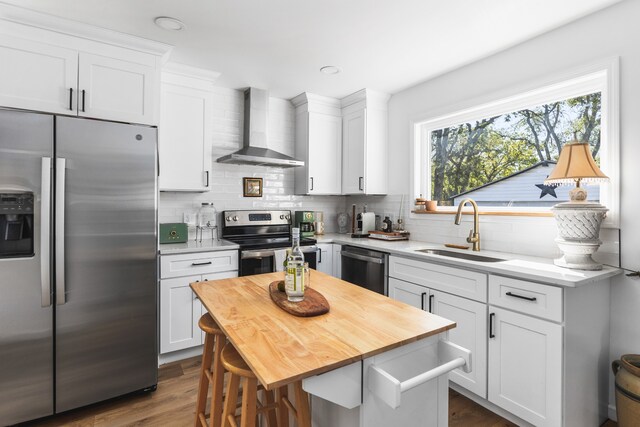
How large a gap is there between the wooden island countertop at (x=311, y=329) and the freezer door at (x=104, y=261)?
87 cm

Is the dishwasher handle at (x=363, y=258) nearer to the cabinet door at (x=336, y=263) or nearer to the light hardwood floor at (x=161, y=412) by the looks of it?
the cabinet door at (x=336, y=263)

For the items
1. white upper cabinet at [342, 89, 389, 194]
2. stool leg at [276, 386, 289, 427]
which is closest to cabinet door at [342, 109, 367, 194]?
white upper cabinet at [342, 89, 389, 194]

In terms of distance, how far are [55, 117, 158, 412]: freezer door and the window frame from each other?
102 inches

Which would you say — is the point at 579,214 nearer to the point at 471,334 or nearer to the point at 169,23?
the point at 471,334

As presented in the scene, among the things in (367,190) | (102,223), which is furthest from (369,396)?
(367,190)

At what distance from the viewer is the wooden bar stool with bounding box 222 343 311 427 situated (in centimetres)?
116

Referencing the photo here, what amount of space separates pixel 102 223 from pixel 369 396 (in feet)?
6.33

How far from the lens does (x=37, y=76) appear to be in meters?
2.09

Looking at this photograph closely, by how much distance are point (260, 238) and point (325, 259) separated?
2.38ft

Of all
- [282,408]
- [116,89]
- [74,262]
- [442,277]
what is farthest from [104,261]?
[442,277]

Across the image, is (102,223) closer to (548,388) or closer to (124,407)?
(124,407)

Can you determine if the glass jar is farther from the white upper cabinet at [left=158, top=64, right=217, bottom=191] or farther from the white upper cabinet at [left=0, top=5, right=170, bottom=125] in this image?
the white upper cabinet at [left=0, top=5, right=170, bottom=125]

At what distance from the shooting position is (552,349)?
5.80 ft

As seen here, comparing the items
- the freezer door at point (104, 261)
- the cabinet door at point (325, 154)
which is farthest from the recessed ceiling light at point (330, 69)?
the freezer door at point (104, 261)
